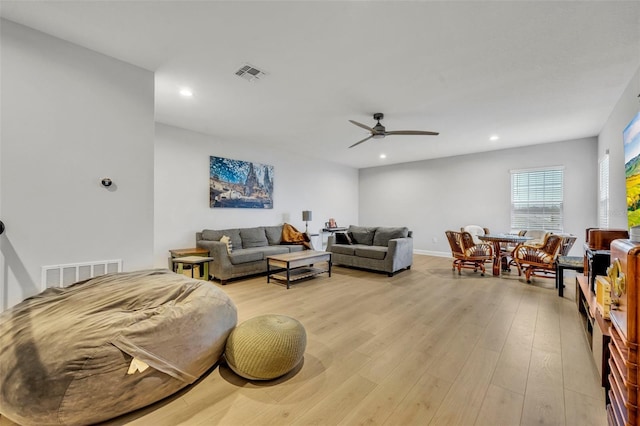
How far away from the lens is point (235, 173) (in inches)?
220

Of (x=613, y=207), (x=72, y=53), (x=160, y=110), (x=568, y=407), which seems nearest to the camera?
(x=568, y=407)

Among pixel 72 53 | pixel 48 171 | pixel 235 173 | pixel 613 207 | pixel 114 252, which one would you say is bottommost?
pixel 114 252

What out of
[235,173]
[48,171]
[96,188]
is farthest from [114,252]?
[235,173]

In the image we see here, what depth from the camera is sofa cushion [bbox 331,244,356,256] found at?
17.7 ft

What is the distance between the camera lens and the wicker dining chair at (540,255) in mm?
4059

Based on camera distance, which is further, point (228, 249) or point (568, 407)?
point (228, 249)

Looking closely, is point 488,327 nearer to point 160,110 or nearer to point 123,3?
point 123,3

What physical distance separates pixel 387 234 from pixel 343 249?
3.26 ft

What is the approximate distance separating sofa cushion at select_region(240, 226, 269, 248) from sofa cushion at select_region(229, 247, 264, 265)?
0.63 m

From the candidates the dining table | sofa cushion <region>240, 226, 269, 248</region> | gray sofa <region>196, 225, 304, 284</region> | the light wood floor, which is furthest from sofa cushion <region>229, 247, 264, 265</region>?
the dining table

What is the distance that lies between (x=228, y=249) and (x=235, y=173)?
73.8 inches

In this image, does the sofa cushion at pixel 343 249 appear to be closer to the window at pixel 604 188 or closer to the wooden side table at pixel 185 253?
the wooden side table at pixel 185 253

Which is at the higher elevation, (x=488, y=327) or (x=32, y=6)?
(x=32, y=6)

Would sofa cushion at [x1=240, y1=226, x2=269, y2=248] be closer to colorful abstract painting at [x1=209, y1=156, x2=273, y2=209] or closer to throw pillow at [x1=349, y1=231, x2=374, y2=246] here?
colorful abstract painting at [x1=209, y1=156, x2=273, y2=209]
